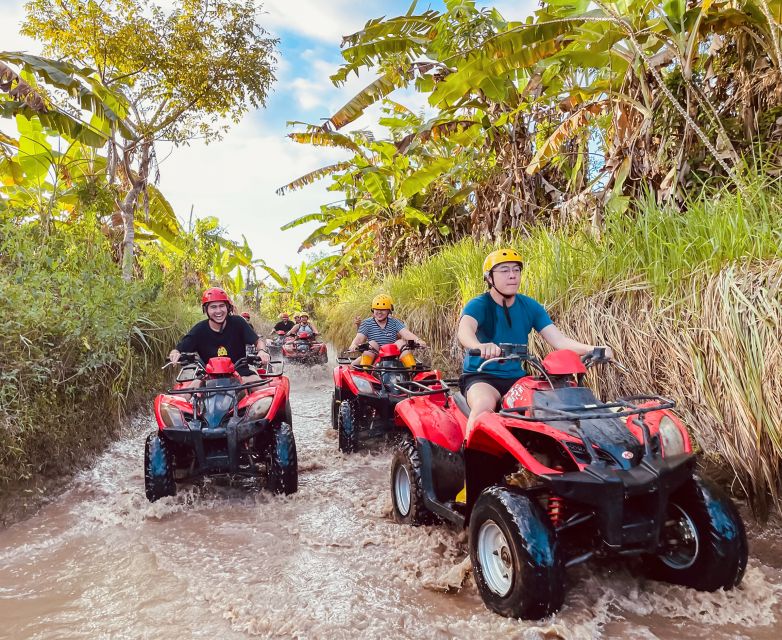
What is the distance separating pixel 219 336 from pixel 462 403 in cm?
317

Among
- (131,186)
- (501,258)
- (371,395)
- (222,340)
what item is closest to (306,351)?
(131,186)

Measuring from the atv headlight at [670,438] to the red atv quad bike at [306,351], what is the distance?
36.5ft

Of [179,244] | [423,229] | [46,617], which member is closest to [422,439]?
[46,617]

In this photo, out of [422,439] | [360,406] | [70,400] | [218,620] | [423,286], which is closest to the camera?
[218,620]

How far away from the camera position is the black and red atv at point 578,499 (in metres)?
2.42

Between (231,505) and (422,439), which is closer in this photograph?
(422,439)

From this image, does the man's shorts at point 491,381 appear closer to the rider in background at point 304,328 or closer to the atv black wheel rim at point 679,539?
the atv black wheel rim at point 679,539

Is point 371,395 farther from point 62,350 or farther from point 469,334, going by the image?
point 62,350

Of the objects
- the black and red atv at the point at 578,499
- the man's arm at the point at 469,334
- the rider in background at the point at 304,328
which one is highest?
the rider in background at the point at 304,328

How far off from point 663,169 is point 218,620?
5.69 metres

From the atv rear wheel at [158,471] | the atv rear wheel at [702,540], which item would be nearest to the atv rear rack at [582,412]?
the atv rear wheel at [702,540]

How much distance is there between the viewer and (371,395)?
6.25 m

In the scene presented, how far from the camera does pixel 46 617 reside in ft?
9.65

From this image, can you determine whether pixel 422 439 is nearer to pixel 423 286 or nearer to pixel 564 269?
pixel 564 269
